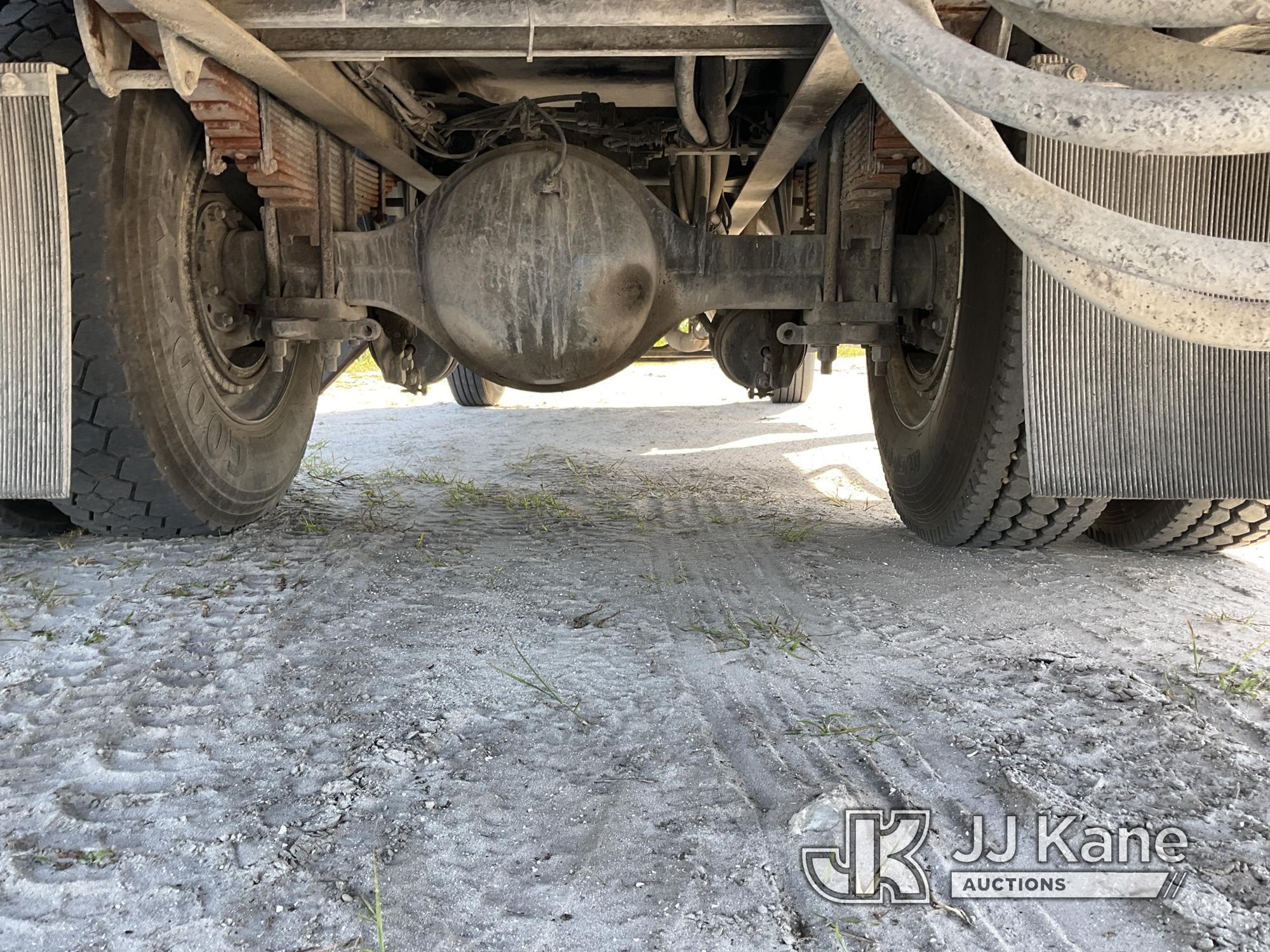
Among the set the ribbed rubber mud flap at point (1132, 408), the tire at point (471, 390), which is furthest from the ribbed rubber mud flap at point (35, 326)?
the tire at point (471, 390)

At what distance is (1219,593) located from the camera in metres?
2.33

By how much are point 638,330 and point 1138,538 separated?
5.50 feet

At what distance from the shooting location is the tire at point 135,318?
7.04 feet

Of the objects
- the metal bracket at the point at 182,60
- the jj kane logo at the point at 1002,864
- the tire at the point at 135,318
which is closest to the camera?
the jj kane logo at the point at 1002,864

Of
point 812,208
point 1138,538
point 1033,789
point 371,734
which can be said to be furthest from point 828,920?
point 812,208

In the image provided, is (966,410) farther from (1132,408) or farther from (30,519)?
(30,519)

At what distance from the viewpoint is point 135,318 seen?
2.24 meters

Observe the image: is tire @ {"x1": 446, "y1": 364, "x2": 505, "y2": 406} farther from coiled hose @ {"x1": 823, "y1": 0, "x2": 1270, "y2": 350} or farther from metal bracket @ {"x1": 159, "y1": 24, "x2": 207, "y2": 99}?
coiled hose @ {"x1": 823, "y1": 0, "x2": 1270, "y2": 350}

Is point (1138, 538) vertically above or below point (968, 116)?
below

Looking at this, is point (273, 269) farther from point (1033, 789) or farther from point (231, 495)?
point (1033, 789)

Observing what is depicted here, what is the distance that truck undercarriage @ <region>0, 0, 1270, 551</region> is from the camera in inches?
46.3

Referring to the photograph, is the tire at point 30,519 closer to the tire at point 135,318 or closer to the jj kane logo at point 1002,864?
the tire at point 135,318

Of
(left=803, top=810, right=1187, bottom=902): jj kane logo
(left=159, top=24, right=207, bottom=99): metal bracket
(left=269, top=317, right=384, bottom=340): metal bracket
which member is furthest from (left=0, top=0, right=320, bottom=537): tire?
(left=803, top=810, right=1187, bottom=902): jj kane logo

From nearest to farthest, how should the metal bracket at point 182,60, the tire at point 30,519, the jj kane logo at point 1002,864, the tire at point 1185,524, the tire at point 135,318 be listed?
the jj kane logo at point 1002,864
the metal bracket at point 182,60
the tire at point 135,318
the tire at point 1185,524
the tire at point 30,519
